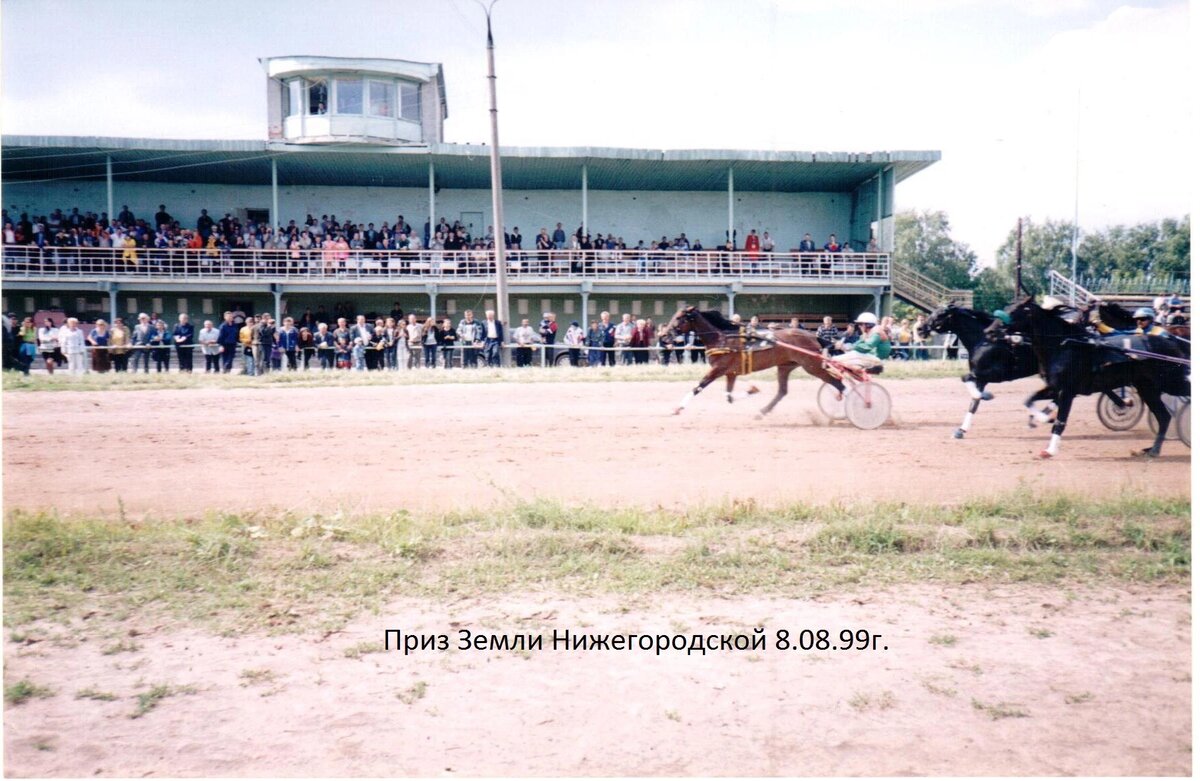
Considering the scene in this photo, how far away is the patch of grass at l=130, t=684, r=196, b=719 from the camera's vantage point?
375 cm

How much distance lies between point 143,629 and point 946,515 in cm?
590

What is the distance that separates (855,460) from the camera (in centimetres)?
923

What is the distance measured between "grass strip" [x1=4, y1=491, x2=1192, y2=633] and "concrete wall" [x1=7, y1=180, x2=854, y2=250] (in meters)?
10.8

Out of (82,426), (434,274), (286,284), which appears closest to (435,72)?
(82,426)

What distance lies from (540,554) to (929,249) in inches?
1569

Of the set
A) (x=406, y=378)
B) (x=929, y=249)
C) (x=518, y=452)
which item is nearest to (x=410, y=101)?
(x=518, y=452)

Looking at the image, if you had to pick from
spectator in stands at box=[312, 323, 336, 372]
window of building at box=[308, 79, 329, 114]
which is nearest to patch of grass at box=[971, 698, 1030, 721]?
window of building at box=[308, 79, 329, 114]

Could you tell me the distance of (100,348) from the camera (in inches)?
678

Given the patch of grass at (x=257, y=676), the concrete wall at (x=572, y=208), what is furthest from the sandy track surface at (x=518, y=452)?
the concrete wall at (x=572, y=208)

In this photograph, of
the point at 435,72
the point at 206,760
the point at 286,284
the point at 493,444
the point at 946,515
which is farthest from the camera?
the point at 286,284

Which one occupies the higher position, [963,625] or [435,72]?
[435,72]

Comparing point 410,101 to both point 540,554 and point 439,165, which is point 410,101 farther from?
point 439,165

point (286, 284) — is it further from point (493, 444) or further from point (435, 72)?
point (435, 72)

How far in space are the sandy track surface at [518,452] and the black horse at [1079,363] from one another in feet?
1.71
